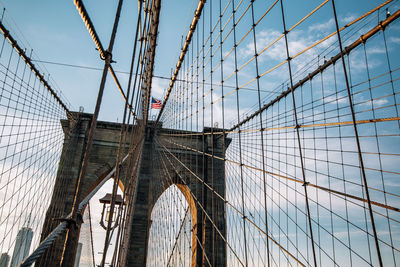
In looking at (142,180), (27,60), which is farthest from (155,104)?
(27,60)

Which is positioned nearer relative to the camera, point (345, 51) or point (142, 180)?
point (345, 51)

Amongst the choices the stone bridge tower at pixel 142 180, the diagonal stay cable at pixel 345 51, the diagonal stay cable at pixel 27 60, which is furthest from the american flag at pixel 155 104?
the diagonal stay cable at pixel 345 51

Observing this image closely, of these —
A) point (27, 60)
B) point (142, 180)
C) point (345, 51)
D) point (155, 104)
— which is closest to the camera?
point (345, 51)

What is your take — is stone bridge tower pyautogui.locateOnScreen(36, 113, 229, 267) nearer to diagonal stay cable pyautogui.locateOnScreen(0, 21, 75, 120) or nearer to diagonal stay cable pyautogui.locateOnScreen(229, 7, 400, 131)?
diagonal stay cable pyautogui.locateOnScreen(0, 21, 75, 120)

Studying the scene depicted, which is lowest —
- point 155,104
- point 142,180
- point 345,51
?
point 142,180

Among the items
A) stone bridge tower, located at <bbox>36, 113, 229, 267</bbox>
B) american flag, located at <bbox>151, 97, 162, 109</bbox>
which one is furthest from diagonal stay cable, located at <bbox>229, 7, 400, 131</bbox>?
american flag, located at <bbox>151, 97, 162, 109</bbox>

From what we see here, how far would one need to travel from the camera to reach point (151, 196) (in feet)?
30.5

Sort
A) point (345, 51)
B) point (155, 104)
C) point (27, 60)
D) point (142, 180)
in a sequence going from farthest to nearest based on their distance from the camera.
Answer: point (155, 104), point (142, 180), point (27, 60), point (345, 51)

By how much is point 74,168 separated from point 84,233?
12.4ft

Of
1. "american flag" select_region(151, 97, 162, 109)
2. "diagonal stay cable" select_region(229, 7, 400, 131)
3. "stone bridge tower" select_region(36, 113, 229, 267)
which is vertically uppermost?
"american flag" select_region(151, 97, 162, 109)

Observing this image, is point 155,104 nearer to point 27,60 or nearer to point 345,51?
point 27,60

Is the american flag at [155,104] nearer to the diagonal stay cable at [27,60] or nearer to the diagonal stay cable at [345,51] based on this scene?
the diagonal stay cable at [27,60]

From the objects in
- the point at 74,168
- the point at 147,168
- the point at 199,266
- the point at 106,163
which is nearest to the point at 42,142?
the point at 74,168

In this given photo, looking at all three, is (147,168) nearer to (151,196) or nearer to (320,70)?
(151,196)
